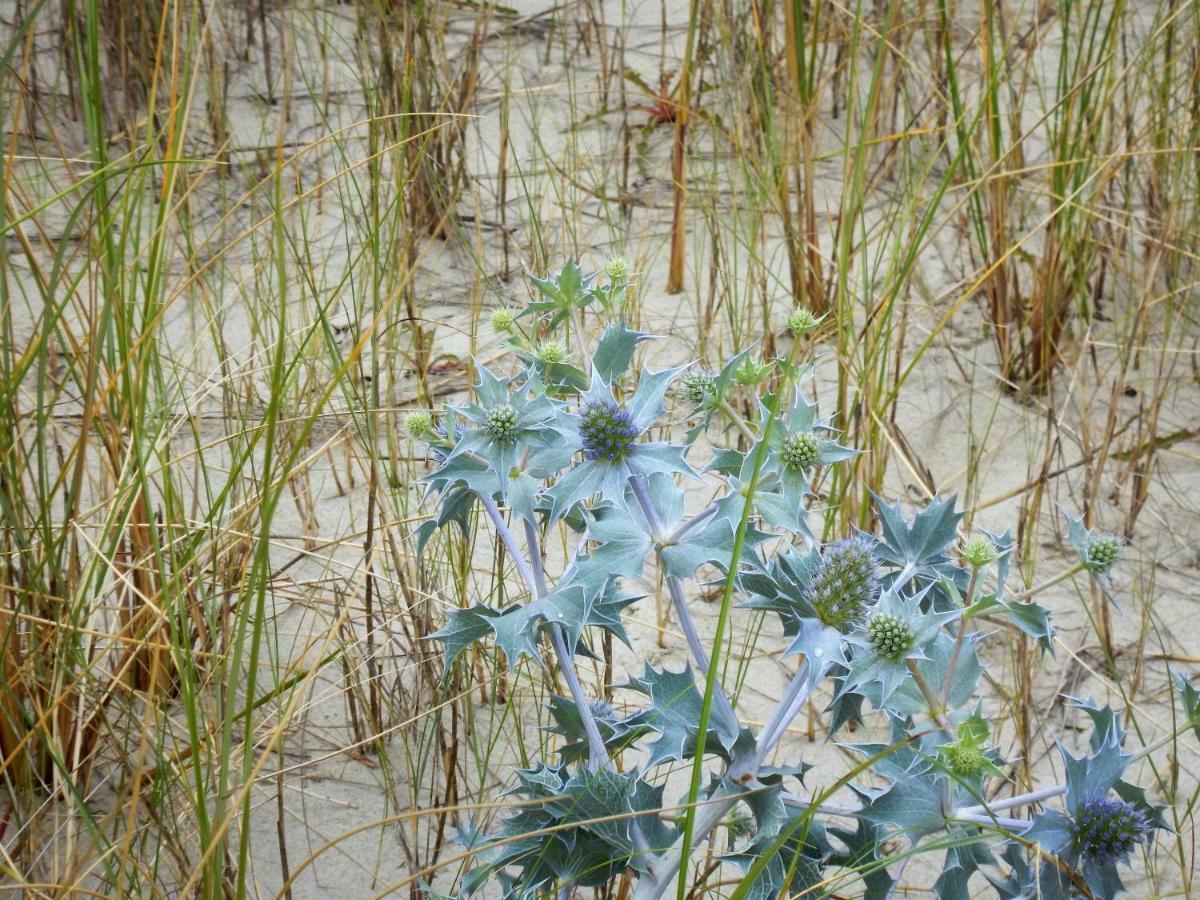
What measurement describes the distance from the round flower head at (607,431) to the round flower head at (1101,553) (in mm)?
489

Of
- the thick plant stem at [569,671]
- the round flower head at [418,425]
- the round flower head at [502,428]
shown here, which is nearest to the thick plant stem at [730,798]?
the thick plant stem at [569,671]

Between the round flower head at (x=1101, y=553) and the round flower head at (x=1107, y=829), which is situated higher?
the round flower head at (x=1101, y=553)

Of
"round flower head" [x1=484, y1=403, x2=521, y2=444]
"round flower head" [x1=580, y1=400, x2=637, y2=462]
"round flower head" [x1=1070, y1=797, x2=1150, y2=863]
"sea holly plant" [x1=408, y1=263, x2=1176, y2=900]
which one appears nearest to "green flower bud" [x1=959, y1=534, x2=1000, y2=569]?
"sea holly plant" [x1=408, y1=263, x2=1176, y2=900]

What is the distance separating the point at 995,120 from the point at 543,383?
1.63m

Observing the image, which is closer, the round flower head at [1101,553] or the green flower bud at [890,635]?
the green flower bud at [890,635]

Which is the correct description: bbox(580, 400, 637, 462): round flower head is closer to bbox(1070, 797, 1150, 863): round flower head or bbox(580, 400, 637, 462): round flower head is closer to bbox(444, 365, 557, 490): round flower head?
bbox(444, 365, 557, 490): round flower head

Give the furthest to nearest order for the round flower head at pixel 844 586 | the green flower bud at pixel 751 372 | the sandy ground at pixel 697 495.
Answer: the sandy ground at pixel 697 495, the green flower bud at pixel 751 372, the round flower head at pixel 844 586

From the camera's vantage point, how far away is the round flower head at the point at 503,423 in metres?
1.18

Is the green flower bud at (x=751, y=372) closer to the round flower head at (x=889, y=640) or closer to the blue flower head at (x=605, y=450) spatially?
the blue flower head at (x=605, y=450)

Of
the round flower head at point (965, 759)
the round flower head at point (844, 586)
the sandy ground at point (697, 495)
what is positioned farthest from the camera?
the sandy ground at point (697, 495)

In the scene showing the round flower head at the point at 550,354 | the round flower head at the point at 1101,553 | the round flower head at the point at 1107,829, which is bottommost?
the round flower head at the point at 1107,829

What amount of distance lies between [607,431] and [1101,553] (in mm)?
527

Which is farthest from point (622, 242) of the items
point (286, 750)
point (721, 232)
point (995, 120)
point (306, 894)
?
point (306, 894)

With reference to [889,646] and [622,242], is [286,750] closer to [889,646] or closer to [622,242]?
[889,646]
